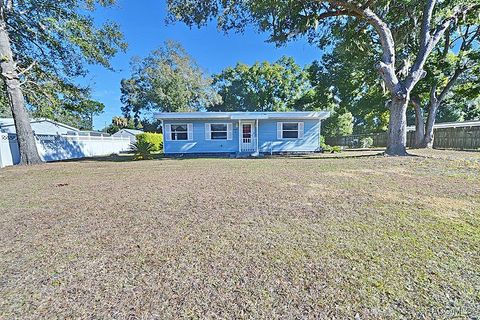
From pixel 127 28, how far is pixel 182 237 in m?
14.8

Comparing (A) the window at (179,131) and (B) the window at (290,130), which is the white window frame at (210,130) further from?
(B) the window at (290,130)

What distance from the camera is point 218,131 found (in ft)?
49.1

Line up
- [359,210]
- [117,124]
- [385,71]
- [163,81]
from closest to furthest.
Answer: [359,210], [385,71], [163,81], [117,124]

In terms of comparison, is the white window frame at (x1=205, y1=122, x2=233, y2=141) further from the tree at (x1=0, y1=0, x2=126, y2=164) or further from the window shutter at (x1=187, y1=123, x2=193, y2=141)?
the tree at (x1=0, y1=0, x2=126, y2=164)

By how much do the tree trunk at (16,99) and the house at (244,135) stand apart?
6.43 m

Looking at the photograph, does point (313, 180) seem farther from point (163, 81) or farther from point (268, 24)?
point (163, 81)

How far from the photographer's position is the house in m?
14.7

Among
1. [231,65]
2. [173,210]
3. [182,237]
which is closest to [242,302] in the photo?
[182,237]

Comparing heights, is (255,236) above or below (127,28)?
below

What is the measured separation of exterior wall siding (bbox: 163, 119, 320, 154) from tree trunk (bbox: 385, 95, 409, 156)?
4.65 m

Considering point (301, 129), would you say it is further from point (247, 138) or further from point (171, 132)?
point (171, 132)

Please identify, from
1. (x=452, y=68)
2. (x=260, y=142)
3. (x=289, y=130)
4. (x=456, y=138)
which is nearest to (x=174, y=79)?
(x=260, y=142)

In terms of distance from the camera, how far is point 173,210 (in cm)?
401

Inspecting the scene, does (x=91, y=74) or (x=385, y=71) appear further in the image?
(x=91, y=74)
